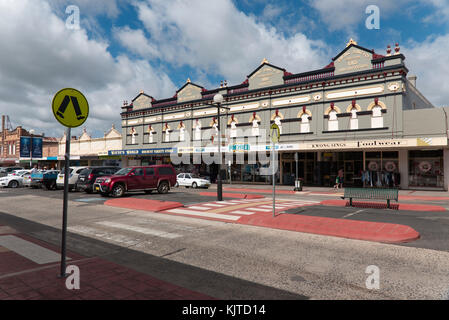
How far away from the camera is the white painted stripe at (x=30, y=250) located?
566 centimetres

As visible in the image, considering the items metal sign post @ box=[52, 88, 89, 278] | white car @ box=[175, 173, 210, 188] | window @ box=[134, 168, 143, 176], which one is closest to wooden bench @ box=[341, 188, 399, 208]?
metal sign post @ box=[52, 88, 89, 278]

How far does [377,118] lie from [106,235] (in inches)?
889

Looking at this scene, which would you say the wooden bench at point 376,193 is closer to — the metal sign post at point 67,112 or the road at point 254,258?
the road at point 254,258

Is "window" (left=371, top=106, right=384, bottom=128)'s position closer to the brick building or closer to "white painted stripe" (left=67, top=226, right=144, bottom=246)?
"white painted stripe" (left=67, top=226, right=144, bottom=246)

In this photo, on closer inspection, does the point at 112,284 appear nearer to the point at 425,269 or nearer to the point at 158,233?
the point at 158,233

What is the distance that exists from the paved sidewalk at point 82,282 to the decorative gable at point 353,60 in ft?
81.4

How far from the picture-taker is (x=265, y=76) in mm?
29422

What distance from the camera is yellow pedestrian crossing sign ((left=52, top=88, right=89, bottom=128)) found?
4.24 metres

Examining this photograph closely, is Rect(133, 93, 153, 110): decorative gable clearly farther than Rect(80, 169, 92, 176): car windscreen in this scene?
Yes

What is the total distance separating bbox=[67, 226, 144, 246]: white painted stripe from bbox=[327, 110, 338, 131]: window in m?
22.0

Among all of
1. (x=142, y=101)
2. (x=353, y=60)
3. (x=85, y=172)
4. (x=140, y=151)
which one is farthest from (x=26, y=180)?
(x=353, y=60)

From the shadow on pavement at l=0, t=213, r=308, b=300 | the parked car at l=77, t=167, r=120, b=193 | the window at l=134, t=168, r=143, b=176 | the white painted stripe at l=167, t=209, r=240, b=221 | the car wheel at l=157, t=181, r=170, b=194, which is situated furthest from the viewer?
the car wheel at l=157, t=181, r=170, b=194

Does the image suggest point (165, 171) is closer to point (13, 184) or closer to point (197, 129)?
point (197, 129)

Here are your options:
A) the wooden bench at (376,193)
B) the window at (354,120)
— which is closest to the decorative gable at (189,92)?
the window at (354,120)
